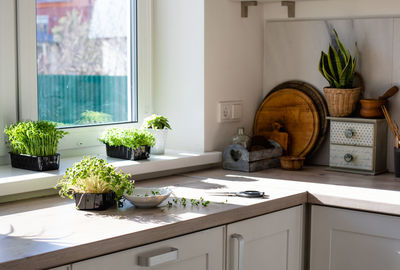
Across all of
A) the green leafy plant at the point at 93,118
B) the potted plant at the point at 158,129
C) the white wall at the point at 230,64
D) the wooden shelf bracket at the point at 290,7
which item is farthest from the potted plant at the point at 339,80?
the green leafy plant at the point at 93,118

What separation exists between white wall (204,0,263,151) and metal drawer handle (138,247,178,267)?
941 mm

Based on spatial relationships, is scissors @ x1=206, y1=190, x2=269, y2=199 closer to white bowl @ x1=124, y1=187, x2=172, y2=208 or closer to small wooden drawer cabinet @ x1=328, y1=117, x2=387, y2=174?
white bowl @ x1=124, y1=187, x2=172, y2=208

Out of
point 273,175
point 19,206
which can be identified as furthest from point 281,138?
point 19,206

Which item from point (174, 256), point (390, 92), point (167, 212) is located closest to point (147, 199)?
point (167, 212)

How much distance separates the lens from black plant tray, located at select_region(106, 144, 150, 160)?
85.3 inches

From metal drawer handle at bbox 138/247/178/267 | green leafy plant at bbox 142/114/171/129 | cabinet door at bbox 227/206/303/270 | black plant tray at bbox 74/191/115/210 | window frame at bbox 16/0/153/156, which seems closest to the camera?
metal drawer handle at bbox 138/247/178/267

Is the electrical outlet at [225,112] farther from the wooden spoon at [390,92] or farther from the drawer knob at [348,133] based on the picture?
the wooden spoon at [390,92]

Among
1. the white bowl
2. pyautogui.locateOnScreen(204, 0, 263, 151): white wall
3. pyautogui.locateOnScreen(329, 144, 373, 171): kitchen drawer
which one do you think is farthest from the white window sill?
pyautogui.locateOnScreen(329, 144, 373, 171): kitchen drawer

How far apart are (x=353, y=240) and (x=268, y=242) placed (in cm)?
28

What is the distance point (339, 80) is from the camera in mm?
2400

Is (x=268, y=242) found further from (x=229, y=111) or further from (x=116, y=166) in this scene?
(x=229, y=111)

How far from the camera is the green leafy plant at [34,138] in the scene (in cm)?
187

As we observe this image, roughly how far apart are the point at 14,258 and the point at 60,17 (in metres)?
1.21

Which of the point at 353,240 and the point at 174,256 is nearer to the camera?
the point at 174,256
